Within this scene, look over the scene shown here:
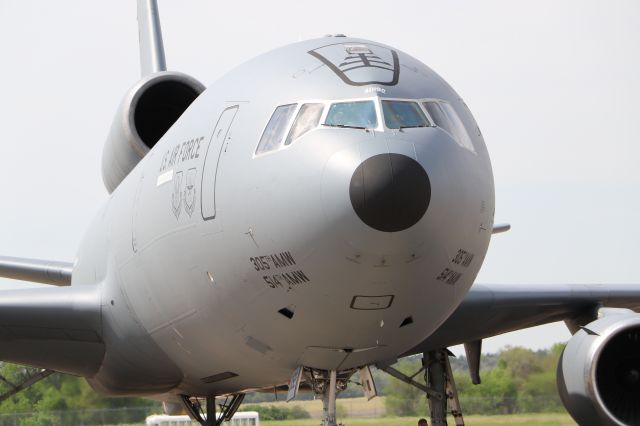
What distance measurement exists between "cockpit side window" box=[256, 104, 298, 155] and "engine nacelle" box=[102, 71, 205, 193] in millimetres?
6032

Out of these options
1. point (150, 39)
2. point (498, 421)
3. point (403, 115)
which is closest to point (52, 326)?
point (403, 115)

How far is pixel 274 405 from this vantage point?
1382 inches

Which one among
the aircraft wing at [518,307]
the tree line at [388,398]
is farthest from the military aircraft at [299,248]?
the tree line at [388,398]

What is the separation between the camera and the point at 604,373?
39.1 feet

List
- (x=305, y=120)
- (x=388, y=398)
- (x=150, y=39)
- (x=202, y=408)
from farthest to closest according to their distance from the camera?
(x=388, y=398) → (x=150, y=39) → (x=202, y=408) → (x=305, y=120)

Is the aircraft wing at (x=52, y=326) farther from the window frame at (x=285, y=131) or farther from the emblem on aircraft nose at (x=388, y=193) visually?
the emblem on aircraft nose at (x=388, y=193)

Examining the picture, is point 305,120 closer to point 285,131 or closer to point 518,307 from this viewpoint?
point 285,131

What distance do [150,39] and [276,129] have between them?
12.3m

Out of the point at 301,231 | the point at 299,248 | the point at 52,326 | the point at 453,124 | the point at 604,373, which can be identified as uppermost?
the point at 453,124

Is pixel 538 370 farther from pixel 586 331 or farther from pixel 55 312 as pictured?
pixel 55 312

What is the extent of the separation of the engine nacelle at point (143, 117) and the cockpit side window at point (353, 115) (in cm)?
650

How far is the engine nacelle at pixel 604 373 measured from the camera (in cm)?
1158

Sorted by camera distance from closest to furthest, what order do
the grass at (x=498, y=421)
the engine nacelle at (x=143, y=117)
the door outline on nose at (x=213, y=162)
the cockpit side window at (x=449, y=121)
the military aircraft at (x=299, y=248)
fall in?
the military aircraft at (x=299, y=248) → the cockpit side window at (x=449, y=121) → the door outline on nose at (x=213, y=162) → the engine nacelle at (x=143, y=117) → the grass at (x=498, y=421)

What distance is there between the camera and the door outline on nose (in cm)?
905
